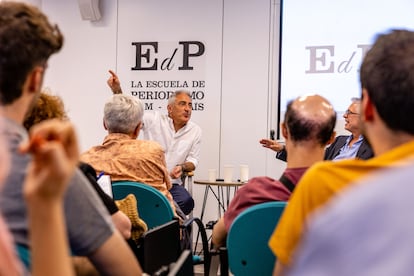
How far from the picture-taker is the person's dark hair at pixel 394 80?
3.37ft

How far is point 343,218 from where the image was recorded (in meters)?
0.34

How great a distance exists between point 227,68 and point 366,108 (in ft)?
14.8

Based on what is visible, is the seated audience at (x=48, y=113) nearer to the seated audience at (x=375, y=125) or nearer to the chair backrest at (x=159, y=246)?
the chair backrest at (x=159, y=246)

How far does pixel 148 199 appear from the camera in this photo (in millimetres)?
2637

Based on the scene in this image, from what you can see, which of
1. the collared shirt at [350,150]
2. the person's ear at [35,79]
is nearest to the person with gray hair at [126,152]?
the collared shirt at [350,150]

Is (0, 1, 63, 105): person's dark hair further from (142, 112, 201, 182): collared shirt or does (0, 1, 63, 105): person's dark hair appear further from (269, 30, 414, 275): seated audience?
(142, 112, 201, 182): collared shirt

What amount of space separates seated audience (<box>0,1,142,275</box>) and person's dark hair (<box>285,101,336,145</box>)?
0.98 m

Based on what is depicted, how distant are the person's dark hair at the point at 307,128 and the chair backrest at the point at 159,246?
63 cm

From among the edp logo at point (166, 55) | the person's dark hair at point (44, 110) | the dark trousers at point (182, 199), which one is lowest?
the dark trousers at point (182, 199)

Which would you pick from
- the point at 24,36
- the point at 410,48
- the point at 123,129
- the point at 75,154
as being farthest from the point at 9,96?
the point at 123,129

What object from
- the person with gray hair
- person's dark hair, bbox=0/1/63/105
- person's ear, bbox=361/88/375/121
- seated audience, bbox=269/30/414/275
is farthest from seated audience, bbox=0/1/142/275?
the person with gray hair

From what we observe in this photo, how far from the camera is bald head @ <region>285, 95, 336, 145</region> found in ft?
6.27

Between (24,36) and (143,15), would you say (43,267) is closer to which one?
(24,36)

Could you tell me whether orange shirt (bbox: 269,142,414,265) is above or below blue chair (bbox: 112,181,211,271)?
above
